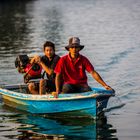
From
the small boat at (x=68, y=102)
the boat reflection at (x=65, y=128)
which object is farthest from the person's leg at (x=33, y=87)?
the boat reflection at (x=65, y=128)

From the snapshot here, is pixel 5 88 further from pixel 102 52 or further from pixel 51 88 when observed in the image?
pixel 102 52

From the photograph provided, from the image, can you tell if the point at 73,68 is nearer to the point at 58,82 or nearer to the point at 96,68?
the point at 58,82

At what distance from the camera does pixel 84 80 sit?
13.5 metres

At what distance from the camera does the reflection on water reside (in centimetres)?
1227

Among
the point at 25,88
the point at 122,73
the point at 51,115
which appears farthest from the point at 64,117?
the point at 122,73

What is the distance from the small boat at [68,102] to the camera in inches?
505

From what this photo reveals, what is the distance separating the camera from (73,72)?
13.4m

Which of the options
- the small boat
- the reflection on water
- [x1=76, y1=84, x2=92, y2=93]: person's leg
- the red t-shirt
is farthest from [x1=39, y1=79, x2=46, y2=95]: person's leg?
[x1=76, y1=84, x2=92, y2=93]: person's leg

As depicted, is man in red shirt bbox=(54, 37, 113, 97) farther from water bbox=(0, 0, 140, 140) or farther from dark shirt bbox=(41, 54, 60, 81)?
water bbox=(0, 0, 140, 140)

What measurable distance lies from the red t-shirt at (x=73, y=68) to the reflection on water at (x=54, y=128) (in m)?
1.03

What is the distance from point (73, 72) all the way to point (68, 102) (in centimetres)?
74

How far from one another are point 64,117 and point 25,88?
262 centimetres

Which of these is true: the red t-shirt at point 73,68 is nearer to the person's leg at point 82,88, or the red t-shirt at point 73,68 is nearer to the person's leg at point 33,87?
the person's leg at point 82,88

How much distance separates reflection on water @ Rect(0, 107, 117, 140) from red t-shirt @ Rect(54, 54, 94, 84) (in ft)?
3.36
